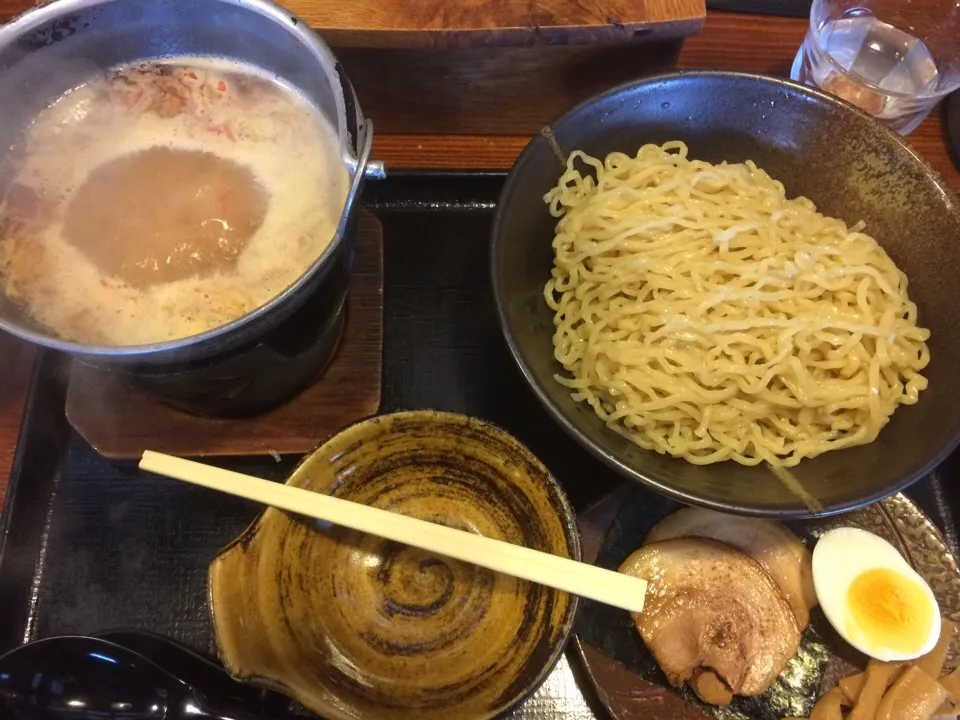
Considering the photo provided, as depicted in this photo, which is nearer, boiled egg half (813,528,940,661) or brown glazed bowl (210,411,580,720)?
brown glazed bowl (210,411,580,720)

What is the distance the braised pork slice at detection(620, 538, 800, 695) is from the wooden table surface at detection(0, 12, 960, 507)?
1314 millimetres

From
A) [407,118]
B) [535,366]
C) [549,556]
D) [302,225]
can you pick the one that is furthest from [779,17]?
[549,556]

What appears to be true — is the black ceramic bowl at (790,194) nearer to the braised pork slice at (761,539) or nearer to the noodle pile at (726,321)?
the noodle pile at (726,321)

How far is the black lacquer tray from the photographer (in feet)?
5.37

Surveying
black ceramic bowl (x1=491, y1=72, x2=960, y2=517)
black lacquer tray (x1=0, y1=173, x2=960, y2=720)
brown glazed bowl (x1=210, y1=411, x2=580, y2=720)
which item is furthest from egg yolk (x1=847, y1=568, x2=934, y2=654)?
brown glazed bowl (x1=210, y1=411, x2=580, y2=720)

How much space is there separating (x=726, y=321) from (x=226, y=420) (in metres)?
1.24

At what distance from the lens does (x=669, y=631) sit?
5.34 ft

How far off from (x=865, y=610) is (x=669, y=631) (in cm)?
47

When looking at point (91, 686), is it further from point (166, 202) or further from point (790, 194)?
point (790, 194)

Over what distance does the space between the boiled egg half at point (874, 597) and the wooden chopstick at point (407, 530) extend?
22.8 inches

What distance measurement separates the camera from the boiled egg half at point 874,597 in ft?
5.22

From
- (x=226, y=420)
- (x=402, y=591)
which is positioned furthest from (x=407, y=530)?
(x=226, y=420)

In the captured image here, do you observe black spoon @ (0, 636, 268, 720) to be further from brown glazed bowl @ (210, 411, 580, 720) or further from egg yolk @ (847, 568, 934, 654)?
egg yolk @ (847, 568, 934, 654)

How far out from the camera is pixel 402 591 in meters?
1.60
